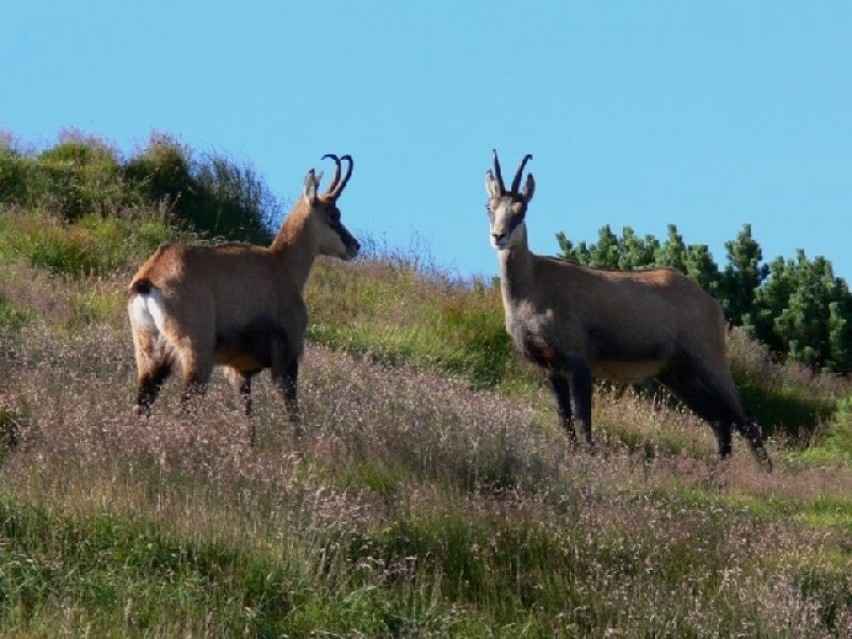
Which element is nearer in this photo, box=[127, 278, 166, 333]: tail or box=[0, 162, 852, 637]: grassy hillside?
box=[0, 162, 852, 637]: grassy hillside

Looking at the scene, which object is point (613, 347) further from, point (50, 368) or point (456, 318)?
point (50, 368)

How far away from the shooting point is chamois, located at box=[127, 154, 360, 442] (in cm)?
1168

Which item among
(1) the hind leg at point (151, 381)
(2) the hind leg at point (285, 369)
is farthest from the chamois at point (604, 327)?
(1) the hind leg at point (151, 381)

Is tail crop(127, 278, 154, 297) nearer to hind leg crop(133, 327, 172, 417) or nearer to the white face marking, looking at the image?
hind leg crop(133, 327, 172, 417)

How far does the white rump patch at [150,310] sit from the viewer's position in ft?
38.2

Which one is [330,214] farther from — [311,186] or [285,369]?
[285,369]

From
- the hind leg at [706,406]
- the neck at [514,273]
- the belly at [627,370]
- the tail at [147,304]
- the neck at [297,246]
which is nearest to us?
the tail at [147,304]

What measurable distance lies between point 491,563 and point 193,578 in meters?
1.86

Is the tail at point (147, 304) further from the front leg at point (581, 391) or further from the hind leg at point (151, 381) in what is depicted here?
the front leg at point (581, 391)

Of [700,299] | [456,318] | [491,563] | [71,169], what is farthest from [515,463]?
[71,169]

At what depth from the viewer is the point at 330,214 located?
14328 mm

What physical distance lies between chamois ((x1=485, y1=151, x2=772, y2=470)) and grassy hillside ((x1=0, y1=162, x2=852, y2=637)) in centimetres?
85

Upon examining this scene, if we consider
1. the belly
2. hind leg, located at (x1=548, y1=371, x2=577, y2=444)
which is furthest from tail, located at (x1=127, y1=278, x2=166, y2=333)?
the belly

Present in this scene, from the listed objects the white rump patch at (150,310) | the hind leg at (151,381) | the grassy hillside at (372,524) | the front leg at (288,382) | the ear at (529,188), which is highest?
the ear at (529,188)
